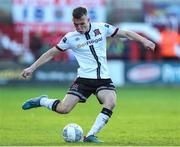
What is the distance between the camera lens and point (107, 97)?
1258 cm

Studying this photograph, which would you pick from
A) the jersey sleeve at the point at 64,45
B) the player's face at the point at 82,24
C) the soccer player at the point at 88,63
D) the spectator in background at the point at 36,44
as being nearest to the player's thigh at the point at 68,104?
the soccer player at the point at 88,63

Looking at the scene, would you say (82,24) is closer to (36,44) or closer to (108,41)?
(108,41)

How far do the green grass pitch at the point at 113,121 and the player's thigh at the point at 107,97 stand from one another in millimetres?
655

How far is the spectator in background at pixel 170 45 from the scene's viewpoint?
3631cm

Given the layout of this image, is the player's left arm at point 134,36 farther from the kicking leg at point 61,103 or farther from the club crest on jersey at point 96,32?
the kicking leg at point 61,103

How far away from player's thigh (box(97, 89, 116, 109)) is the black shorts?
0.32 feet

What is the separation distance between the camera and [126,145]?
38.8 ft

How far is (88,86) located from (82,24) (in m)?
1.14

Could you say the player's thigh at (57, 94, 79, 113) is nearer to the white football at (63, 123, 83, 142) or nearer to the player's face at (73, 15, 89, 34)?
the white football at (63, 123, 83, 142)

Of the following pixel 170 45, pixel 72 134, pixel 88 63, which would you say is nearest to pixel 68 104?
pixel 72 134

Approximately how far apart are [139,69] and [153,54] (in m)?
3.50

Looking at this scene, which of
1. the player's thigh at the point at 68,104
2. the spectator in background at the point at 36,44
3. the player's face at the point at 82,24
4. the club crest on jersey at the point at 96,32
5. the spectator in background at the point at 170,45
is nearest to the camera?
the player's face at the point at 82,24

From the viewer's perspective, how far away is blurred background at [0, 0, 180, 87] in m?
32.3

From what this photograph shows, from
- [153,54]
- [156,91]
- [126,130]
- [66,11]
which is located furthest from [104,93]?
[153,54]
